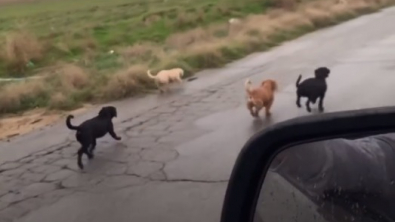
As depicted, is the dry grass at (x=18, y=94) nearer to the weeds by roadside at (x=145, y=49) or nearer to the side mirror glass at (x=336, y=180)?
the weeds by roadside at (x=145, y=49)

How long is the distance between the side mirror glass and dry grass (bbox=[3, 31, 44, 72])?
15.8 m

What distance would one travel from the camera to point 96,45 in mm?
21078

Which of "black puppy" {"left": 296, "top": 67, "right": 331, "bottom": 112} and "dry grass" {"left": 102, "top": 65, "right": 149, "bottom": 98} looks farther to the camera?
"dry grass" {"left": 102, "top": 65, "right": 149, "bottom": 98}

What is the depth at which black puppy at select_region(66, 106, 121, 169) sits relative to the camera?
8.71 meters

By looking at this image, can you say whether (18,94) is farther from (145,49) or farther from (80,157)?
(145,49)

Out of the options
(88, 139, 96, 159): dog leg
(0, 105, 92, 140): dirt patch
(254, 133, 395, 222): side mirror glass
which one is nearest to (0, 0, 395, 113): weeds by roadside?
(0, 105, 92, 140): dirt patch

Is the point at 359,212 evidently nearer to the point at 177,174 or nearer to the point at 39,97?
the point at 177,174

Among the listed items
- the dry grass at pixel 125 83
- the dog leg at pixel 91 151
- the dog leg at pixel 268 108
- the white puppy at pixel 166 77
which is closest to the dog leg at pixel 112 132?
the dog leg at pixel 91 151

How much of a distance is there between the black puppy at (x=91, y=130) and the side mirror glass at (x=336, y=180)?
20.9ft

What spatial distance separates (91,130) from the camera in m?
8.85

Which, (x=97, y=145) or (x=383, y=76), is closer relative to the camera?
(x=97, y=145)

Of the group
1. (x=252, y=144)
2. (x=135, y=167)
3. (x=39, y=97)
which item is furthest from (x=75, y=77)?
(x=252, y=144)

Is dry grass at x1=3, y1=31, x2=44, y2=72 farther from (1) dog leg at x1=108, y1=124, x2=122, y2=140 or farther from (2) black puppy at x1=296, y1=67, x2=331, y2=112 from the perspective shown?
(2) black puppy at x1=296, y1=67, x2=331, y2=112

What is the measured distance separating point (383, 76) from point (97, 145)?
5.64 m
